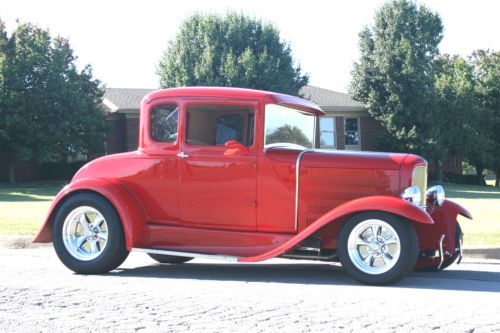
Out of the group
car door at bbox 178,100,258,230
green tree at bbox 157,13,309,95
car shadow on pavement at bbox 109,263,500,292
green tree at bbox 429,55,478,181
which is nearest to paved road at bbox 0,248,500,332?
car shadow on pavement at bbox 109,263,500,292

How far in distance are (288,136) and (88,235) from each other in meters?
2.55

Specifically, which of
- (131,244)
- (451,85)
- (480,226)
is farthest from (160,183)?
(451,85)

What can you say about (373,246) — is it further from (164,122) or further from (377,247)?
(164,122)

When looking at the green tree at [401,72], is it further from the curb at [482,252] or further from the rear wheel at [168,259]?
the rear wheel at [168,259]

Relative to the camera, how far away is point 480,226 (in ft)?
38.7

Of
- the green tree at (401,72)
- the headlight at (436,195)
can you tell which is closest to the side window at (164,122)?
the headlight at (436,195)

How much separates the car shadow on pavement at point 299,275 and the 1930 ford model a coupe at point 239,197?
9.7 inches

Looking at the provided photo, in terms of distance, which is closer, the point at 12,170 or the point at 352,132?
the point at 12,170

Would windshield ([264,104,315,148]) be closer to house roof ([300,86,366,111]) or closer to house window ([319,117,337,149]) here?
house roof ([300,86,366,111])

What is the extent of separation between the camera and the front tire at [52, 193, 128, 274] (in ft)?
23.7

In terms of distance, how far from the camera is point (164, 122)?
7.59m

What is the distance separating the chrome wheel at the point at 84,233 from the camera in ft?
24.1

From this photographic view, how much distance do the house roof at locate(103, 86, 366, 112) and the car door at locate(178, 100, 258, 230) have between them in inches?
984

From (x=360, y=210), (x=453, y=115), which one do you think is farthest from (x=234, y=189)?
(x=453, y=115)
